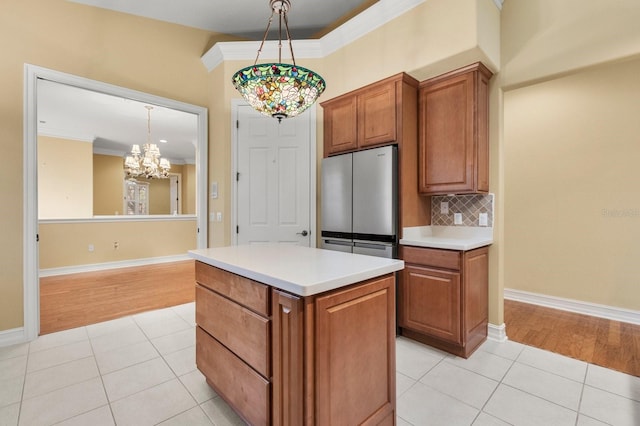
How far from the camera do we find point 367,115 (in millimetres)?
2916

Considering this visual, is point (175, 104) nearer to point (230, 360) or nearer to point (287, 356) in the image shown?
point (230, 360)

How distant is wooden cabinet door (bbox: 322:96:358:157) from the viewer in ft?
10.1

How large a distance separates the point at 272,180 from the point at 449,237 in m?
2.06

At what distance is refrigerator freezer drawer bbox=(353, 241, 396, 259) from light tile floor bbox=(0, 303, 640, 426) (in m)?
0.82

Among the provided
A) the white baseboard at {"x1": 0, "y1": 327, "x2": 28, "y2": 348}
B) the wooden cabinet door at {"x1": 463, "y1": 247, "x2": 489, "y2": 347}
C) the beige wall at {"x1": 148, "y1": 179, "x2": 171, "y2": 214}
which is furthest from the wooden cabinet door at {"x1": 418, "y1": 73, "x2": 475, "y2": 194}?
the beige wall at {"x1": 148, "y1": 179, "x2": 171, "y2": 214}

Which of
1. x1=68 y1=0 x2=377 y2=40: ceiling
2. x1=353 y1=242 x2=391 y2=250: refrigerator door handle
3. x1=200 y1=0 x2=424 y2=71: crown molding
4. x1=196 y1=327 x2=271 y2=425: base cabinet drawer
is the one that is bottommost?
x1=196 y1=327 x2=271 y2=425: base cabinet drawer

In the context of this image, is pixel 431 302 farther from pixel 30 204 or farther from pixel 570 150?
pixel 30 204

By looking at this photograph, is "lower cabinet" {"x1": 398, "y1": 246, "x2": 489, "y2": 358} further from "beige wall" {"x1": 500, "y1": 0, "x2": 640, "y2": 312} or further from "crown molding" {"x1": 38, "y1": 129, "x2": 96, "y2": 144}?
"crown molding" {"x1": 38, "y1": 129, "x2": 96, "y2": 144}

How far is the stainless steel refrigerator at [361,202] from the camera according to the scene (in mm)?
2646

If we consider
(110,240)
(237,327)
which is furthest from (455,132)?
(110,240)

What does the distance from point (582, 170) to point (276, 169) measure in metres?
3.50

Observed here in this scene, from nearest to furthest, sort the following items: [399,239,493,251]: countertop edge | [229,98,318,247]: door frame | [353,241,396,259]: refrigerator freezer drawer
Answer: [399,239,493,251]: countertop edge
[353,241,396,259]: refrigerator freezer drawer
[229,98,318,247]: door frame

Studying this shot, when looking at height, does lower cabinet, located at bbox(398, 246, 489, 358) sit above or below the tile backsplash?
below

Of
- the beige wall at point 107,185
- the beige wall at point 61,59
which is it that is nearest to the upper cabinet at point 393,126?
the beige wall at point 61,59
